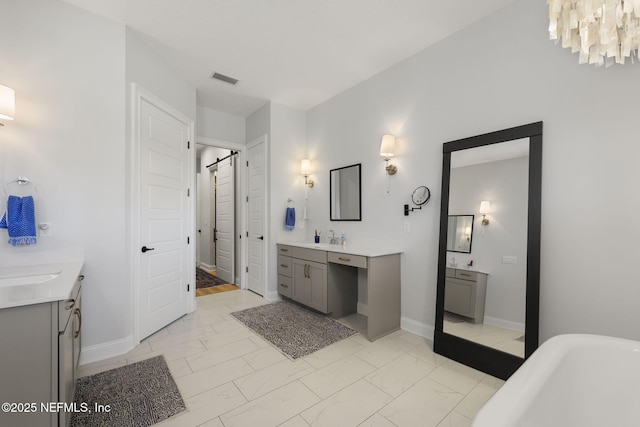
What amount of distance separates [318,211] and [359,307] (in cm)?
148

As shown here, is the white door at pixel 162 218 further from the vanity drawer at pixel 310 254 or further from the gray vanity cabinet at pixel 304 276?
the vanity drawer at pixel 310 254

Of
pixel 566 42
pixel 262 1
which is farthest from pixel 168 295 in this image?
pixel 566 42

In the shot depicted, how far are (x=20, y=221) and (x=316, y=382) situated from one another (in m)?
2.42

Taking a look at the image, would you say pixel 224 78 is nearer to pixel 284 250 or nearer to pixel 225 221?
pixel 284 250

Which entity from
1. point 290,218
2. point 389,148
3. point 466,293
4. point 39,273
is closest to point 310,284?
point 290,218

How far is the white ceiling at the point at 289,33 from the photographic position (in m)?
2.32

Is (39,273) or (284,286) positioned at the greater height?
(39,273)

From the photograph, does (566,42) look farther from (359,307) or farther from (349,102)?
(359,307)

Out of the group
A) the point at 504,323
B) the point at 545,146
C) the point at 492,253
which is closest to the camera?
the point at 545,146

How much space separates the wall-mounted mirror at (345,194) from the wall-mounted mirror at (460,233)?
4.00 feet

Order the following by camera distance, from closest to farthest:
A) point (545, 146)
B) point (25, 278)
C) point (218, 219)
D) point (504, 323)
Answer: point (25, 278) → point (545, 146) → point (504, 323) → point (218, 219)

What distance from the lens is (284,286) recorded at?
13.1ft

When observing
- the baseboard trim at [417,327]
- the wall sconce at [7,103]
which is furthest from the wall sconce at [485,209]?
the wall sconce at [7,103]

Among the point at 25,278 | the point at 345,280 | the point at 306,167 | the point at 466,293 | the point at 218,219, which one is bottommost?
the point at 345,280
